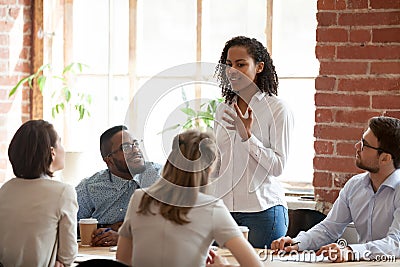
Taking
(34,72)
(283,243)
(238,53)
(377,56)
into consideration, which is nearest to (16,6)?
(34,72)

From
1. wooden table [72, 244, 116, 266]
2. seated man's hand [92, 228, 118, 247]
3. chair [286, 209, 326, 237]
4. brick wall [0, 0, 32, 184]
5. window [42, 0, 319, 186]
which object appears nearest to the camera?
wooden table [72, 244, 116, 266]

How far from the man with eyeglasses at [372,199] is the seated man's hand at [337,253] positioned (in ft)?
0.64

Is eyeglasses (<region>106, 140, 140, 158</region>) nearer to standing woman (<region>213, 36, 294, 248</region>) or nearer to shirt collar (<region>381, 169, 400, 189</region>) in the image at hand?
standing woman (<region>213, 36, 294, 248</region>)

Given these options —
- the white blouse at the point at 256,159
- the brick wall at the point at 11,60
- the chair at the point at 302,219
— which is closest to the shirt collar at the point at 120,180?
the white blouse at the point at 256,159

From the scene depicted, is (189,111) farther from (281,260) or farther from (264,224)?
(281,260)

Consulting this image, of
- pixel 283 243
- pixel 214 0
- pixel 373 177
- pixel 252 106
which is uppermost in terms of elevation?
pixel 214 0

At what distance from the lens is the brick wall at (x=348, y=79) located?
155 inches

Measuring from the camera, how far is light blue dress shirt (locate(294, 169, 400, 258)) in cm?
307

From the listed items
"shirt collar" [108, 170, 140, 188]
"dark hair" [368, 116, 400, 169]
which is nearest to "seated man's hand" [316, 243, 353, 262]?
"dark hair" [368, 116, 400, 169]

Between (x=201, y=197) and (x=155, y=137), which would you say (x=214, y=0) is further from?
(x=201, y=197)

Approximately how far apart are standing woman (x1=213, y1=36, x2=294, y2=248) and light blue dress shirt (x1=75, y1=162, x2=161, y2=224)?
35 centimetres

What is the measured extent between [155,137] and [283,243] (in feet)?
3.91

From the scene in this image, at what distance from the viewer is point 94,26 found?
498 cm

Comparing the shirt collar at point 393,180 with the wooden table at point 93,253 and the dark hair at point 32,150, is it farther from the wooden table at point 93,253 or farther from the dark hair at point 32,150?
the dark hair at point 32,150
